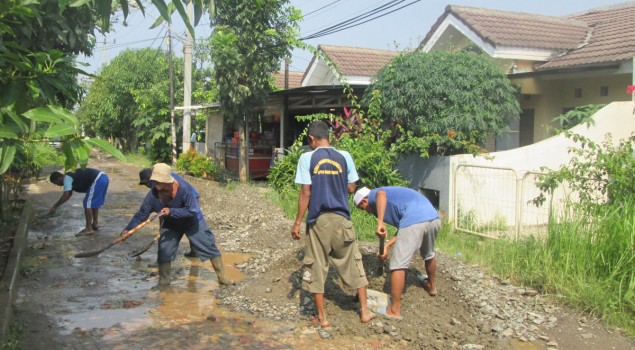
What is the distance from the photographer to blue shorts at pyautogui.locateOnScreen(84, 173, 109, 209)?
9984mm

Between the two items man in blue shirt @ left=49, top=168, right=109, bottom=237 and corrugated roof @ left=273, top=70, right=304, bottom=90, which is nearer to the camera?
man in blue shirt @ left=49, top=168, right=109, bottom=237

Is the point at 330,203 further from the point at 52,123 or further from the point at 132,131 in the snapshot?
the point at 132,131

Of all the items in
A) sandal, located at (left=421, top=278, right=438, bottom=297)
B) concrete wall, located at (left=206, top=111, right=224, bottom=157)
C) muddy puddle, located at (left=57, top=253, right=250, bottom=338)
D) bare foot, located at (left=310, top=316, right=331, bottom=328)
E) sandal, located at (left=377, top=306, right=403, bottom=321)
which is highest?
concrete wall, located at (left=206, top=111, right=224, bottom=157)

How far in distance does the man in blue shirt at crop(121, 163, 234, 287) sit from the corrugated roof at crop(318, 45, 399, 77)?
12614 millimetres

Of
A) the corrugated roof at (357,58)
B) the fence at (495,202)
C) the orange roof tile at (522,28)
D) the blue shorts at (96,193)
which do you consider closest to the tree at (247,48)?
the corrugated roof at (357,58)

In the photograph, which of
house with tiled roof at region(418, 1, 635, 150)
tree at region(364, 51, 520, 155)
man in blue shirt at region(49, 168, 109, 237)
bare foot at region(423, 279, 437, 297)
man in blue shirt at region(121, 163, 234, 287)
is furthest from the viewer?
house with tiled roof at region(418, 1, 635, 150)

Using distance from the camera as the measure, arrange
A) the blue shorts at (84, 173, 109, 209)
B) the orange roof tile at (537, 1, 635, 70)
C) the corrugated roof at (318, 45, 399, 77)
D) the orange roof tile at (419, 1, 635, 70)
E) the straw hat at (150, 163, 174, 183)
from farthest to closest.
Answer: the corrugated roof at (318, 45, 399, 77) < the orange roof tile at (419, 1, 635, 70) < the orange roof tile at (537, 1, 635, 70) < the blue shorts at (84, 173, 109, 209) < the straw hat at (150, 163, 174, 183)

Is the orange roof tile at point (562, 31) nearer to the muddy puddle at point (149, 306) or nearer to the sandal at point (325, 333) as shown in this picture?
the sandal at point (325, 333)

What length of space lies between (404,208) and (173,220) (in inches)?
108

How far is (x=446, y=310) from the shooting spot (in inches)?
229

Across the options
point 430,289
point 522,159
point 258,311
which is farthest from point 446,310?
point 522,159

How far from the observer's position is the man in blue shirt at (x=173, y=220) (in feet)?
21.2

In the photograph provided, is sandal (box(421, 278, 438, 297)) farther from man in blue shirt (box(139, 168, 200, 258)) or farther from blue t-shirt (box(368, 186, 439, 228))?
man in blue shirt (box(139, 168, 200, 258))

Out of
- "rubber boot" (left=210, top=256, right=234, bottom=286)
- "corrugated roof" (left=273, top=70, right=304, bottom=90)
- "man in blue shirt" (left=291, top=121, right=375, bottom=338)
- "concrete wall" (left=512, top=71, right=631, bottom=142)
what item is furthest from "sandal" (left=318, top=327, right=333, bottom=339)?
"corrugated roof" (left=273, top=70, right=304, bottom=90)
